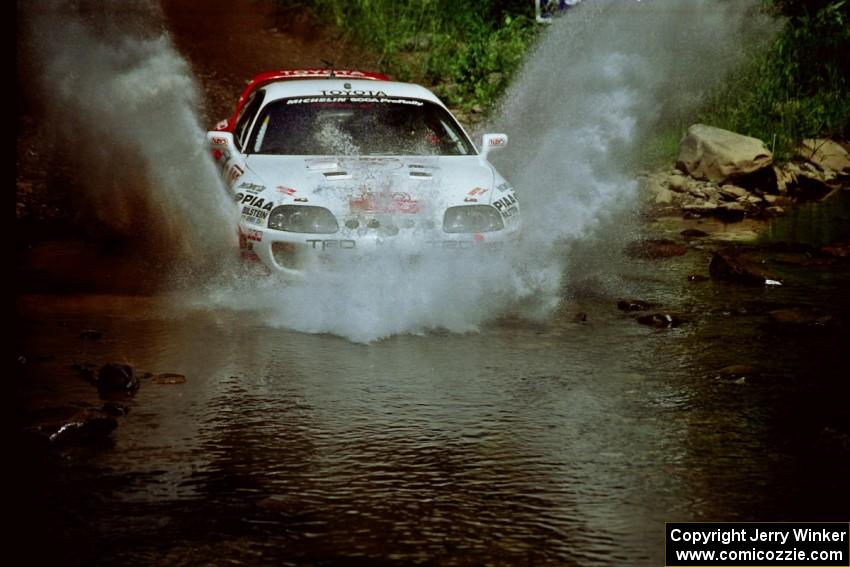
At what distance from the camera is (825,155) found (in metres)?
16.6

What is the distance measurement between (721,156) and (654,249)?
4.08 meters

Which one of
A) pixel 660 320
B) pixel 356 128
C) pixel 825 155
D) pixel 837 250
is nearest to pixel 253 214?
pixel 356 128

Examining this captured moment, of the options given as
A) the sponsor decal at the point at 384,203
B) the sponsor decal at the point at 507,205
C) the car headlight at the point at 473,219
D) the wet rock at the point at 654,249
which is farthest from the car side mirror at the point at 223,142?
the wet rock at the point at 654,249

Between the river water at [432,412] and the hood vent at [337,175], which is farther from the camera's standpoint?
the hood vent at [337,175]

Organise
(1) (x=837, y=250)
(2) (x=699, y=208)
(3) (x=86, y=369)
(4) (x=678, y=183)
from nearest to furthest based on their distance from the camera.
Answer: (3) (x=86, y=369) → (1) (x=837, y=250) → (2) (x=699, y=208) → (4) (x=678, y=183)

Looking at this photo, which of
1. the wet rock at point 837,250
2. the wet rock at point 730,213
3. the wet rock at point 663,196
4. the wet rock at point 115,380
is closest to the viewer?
the wet rock at point 115,380

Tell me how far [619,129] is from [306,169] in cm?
891

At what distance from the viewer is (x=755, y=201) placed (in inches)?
573

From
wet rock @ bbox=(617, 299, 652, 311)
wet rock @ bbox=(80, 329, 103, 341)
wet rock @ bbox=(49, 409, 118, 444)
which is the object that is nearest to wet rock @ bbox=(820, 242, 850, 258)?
wet rock @ bbox=(617, 299, 652, 311)

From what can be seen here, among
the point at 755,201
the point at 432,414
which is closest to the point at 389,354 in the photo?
the point at 432,414

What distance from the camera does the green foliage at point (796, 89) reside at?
1672cm

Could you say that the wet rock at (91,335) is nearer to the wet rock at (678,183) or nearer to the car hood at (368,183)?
the car hood at (368,183)

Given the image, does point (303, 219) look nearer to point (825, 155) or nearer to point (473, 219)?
point (473, 219)

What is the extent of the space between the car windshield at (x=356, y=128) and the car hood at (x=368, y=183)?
321 mm
